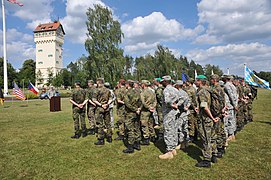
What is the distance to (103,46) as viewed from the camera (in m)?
34.9

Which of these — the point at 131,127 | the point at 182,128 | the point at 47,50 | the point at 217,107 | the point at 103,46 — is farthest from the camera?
the point at 47,50

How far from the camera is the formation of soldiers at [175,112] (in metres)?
5.08

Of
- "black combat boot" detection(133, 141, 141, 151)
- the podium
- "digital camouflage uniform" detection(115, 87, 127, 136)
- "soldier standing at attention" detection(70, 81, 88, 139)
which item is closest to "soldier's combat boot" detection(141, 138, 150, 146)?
"black combat boot" detection(133, 141, 141, 151)

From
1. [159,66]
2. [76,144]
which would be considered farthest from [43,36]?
[76,144]

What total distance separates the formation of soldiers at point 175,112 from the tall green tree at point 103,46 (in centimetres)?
2650

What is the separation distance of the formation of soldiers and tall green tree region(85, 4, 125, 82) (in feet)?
87.0

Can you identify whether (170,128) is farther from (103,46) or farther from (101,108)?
(103,46)

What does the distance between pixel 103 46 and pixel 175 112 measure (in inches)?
1222

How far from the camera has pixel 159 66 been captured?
5541 cm

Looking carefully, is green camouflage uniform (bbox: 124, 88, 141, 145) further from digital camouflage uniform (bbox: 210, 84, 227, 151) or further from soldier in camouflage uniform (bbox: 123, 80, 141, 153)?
digital camouflage uniform (bbox: 210, 84, 227, 151)

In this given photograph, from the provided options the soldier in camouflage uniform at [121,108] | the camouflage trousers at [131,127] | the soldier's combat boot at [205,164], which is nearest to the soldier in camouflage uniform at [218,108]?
the soldier's combat boot at [205,164]

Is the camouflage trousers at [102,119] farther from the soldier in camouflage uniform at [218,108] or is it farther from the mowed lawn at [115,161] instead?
the soldier in camouflage uniform at [218,108]

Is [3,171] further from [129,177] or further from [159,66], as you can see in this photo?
[159,66]

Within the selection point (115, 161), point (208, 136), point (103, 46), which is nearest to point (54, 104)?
point (115, 161)
